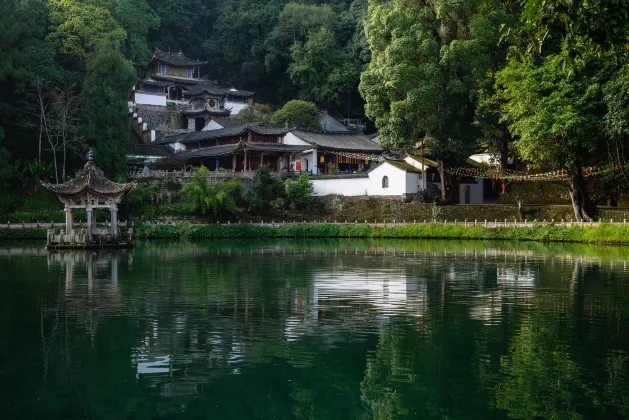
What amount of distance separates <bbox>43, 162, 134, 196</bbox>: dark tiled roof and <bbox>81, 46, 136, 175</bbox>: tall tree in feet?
54.1

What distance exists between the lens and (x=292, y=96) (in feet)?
292

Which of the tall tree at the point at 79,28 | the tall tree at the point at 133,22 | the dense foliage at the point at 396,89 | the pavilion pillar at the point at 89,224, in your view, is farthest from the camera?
the tall tree at the point at 133,22

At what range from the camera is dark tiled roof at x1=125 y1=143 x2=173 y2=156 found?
63700 millimetres

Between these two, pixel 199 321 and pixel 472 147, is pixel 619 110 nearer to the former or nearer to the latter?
pixel 472 147

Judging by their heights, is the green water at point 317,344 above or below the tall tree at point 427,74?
below

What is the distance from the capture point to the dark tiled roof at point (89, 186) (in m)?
38.0

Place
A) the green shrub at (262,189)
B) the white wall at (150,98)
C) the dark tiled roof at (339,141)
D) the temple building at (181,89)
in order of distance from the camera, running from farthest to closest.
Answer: the white wall at (150,98), the temple building at (181,89), the dark tiled roof at (339,141), the green shrub at (262,189)

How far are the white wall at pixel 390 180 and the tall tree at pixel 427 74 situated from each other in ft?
10.6

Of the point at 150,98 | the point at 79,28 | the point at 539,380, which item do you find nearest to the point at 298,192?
the point at 79,28

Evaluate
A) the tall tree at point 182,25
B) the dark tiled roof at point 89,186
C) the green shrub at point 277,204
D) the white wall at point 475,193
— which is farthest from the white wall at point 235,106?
the dark tiled roof at point 89,186

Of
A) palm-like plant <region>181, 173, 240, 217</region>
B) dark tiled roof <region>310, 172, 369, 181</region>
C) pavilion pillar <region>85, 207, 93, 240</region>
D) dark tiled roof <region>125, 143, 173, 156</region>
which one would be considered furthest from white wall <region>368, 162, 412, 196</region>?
pavilion pillar <region>85, 207, 93, 240</region>

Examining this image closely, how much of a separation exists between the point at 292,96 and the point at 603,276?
224 feet

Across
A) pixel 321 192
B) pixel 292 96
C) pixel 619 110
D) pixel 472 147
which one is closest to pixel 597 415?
pixel 619 110

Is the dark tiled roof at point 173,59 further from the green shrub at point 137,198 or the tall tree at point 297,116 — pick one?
the green shrub at point 137,198
